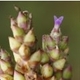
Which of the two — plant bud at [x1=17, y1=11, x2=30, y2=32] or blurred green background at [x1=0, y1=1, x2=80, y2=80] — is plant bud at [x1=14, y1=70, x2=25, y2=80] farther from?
blurred green background at [x1=0, y1=1, x2=80, y2=80]

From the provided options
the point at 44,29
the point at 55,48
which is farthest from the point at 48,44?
the point at 44,29

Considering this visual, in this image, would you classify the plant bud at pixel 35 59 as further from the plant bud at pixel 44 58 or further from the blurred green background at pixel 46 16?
the blurred green background at pixel 46 16

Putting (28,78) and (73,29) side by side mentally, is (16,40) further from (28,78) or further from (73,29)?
(73,29)

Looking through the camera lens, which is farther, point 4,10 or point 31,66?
point 4,10

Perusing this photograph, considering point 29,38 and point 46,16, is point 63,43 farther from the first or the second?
point 46,16

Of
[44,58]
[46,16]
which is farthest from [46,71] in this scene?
[46,16]
